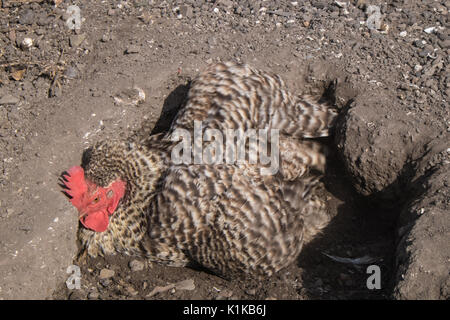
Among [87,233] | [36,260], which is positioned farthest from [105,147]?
[36,260]

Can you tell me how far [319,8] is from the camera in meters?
5.13

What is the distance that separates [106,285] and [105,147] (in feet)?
3.26

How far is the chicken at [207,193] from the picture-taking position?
149 inches

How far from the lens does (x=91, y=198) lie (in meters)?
3.74

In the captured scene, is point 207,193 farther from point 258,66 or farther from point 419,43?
point 419,43

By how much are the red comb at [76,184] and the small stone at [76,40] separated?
67.1 inches

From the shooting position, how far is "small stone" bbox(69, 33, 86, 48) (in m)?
5.00

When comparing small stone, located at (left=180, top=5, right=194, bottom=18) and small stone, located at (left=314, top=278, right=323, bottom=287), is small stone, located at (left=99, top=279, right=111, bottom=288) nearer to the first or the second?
small stone, located at (left=314, top=278, right=323, bottom=287)

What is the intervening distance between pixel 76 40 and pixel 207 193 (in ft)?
7.20

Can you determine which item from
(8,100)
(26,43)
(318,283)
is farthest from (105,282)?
(26,43)

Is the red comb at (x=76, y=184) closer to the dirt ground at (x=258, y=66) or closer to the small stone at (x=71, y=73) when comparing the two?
the dirt ground at (x=258, y=66)

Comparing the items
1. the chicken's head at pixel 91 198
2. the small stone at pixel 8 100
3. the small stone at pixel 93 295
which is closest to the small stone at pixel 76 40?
the small stone at pixel 8 100

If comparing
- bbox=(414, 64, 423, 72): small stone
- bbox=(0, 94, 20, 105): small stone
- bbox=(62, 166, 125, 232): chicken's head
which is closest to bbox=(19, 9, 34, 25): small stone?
bbox=(0, 94, 20, 105): small stone

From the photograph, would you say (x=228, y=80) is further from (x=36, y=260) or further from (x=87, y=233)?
(x=36, y=260)
